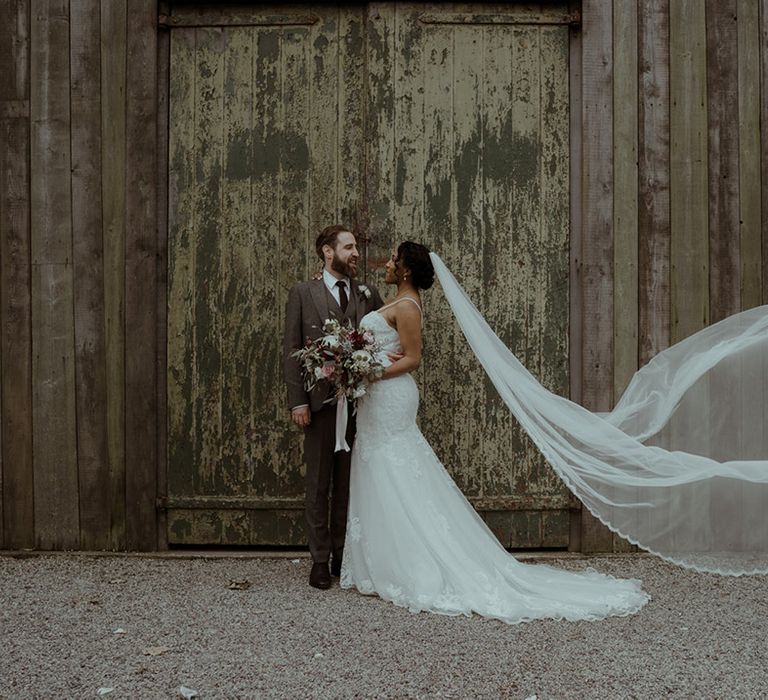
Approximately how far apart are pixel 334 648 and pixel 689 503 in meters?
1.84

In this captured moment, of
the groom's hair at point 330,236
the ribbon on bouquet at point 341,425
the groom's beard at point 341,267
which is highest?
the groom's hair at point 330,236

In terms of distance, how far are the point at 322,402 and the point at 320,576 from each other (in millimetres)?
978

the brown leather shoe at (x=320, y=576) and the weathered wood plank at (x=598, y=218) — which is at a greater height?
the weathered wood plank at (x=598, y=218)

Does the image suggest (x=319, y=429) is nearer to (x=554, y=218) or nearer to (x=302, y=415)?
(x=302, y=415)

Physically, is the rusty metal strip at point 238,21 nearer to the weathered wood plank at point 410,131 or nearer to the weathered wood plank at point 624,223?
the weathered wood plank at point 410,131

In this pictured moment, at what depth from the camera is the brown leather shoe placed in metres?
4.50

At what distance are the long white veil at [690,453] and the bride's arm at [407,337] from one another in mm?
817

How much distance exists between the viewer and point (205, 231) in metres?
5.33

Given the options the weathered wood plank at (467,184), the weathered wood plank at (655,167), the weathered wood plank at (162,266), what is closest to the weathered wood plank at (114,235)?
the weathered wood plank at (162,266)

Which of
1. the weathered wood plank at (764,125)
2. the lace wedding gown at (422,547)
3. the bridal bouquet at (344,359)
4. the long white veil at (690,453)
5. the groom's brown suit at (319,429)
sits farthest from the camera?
the weathered wood plank at (764,125)

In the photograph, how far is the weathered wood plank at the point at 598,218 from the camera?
523 centimetres

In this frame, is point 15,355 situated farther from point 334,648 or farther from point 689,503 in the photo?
point 689,503

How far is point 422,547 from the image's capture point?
422 centimetres

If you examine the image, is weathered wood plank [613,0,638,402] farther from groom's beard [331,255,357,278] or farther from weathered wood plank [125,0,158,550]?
weathered wood plank [125,0,158,550]
